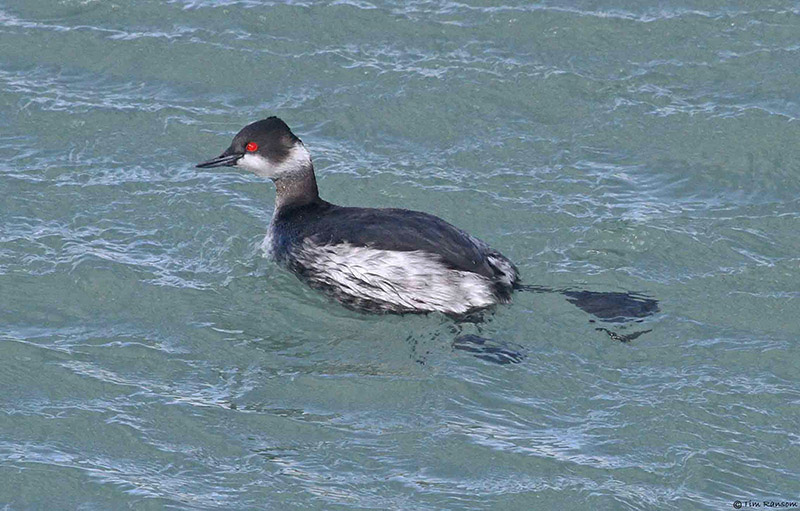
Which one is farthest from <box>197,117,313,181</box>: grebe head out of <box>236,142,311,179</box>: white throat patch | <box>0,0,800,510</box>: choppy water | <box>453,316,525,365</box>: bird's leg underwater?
<box>453,316,525,365</box>: bird's leg underwater

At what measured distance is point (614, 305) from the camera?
8828 millimetres

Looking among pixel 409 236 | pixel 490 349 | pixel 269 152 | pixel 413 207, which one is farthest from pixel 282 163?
pixel 490 349

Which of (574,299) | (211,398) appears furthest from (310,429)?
(574,299)

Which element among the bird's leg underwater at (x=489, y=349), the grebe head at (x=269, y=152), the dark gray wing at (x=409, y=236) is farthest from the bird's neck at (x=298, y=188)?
the bird's leg underwater at (x=489, y=349)

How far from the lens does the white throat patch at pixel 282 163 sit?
10.1 meters

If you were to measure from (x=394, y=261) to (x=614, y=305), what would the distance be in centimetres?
153

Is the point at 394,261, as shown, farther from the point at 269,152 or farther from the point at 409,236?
the point at 269,152

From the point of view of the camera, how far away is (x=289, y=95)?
11.5 m

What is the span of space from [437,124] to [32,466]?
200 inches

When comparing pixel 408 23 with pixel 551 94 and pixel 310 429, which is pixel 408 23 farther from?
pixel 310 429

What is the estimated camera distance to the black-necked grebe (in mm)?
8984

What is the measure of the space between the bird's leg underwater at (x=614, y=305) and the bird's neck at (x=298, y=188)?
2.01 meters

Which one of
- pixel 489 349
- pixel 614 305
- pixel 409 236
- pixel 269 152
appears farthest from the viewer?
pixel 269 152

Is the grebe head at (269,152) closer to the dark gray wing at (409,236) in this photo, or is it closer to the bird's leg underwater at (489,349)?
the dark gray wing at (409,236)
